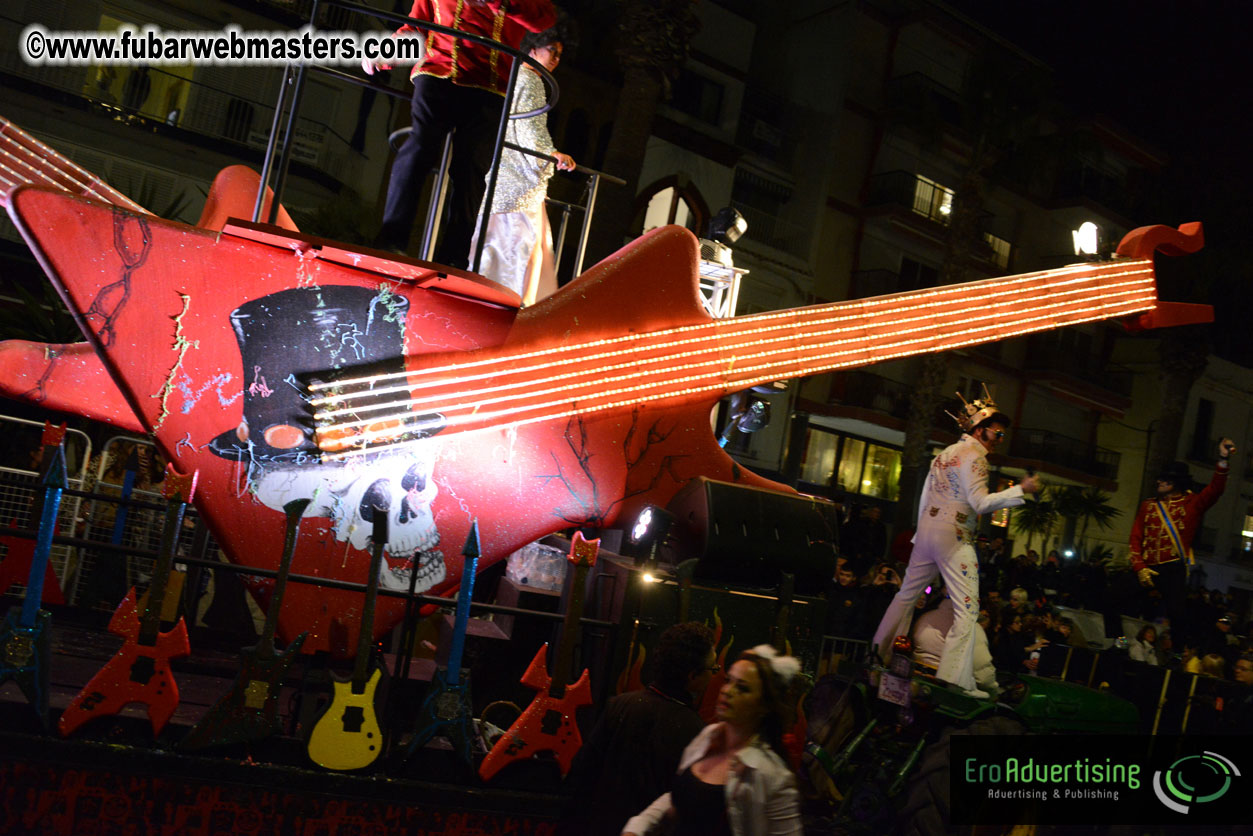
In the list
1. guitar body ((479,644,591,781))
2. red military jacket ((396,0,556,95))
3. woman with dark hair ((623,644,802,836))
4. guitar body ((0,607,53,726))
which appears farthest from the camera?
red military jacket ((396,0,556,95))

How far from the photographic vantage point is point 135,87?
1898 cm

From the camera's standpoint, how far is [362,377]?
15.9 ft

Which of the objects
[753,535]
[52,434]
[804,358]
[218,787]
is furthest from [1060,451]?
[218,787]

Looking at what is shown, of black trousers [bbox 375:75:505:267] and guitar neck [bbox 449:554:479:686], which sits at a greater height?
black trousers [bbox 375:75:505:267]

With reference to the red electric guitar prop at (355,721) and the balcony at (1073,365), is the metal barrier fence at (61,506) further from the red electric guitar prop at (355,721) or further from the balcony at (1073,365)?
the balcony at (1073,365)

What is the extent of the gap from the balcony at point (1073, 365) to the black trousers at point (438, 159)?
94.1 feet

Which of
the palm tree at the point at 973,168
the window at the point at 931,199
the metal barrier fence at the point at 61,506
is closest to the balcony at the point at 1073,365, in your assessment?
the window at the point at 931,199

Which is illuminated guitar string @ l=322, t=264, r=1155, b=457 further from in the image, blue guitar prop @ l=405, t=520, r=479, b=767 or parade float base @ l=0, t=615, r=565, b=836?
parade float base @ l=0, t=615, r=565, b=836

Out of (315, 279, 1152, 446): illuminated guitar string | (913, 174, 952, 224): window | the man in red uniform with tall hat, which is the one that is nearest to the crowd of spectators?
the man in red uniform with tall hat

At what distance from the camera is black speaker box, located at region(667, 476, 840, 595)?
5.00 m

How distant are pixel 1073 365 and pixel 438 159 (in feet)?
99.1

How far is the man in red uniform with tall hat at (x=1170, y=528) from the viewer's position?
23.6 feet

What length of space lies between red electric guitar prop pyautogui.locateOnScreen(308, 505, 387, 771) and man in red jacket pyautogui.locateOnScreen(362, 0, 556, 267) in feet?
7.00

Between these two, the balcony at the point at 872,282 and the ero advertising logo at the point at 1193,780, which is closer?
the ero advertising logo at the point at 1193,780
